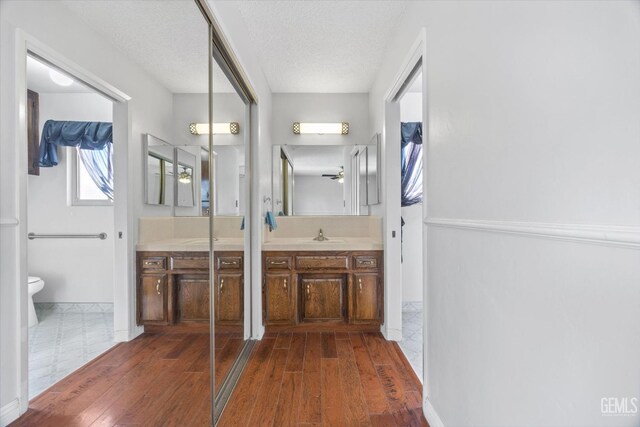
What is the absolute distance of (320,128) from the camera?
3.45 meters

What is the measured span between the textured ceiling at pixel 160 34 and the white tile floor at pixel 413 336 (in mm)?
2299

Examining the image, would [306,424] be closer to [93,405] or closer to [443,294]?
[443,294]

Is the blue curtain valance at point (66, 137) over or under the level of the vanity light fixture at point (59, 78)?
under

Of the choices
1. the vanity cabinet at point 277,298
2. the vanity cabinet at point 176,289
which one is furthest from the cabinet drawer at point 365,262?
the vanity cabinet at point 176,289

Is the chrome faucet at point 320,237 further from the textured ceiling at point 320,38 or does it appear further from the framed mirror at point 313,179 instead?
the textured ceiling at point 320,38

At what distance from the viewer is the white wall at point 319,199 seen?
3420 mm

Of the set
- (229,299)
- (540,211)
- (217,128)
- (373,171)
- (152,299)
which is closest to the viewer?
(540,211)

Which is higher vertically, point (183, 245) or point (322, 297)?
point (183, 245)

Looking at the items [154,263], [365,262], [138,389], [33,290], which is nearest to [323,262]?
[365,262]

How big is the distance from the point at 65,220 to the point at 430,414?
1813 mm

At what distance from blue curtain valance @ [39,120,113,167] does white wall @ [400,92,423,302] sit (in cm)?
318

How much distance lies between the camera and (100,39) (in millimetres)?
708

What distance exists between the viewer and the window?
57 cm

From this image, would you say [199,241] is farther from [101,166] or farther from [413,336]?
[413,336]
